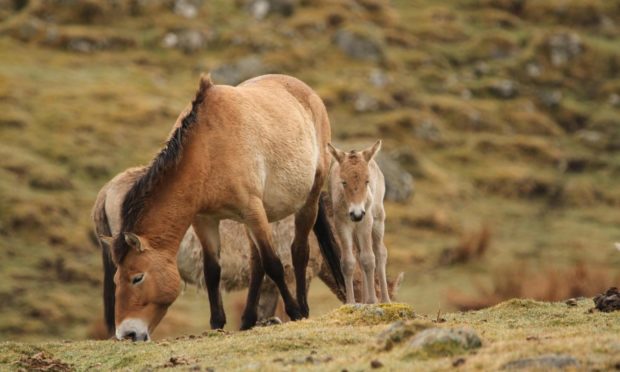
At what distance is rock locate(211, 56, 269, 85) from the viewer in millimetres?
47188

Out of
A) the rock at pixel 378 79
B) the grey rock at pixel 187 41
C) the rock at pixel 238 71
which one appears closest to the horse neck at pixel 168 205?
the rock at pixel 238 71

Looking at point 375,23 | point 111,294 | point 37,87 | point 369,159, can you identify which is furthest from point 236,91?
point 375,23

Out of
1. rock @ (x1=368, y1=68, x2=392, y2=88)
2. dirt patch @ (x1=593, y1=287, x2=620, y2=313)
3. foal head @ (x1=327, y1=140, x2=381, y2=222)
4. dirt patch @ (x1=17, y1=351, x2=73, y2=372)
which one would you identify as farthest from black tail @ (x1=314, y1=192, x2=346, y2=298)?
rock @ (x1=368, y1=68, x2=392, y2=88)

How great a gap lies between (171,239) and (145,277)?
538mm

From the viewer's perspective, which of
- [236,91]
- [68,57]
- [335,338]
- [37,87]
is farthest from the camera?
[68,57]

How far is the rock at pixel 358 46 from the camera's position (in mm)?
53656

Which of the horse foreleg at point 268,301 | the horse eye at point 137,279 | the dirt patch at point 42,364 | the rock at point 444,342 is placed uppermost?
the rock at point 444,342

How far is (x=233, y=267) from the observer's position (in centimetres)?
1697

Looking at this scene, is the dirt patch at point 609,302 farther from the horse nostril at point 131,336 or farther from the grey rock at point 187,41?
the grey rock at point 187,41

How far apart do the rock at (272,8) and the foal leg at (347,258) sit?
149 feet

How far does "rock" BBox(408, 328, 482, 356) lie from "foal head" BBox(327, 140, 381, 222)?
5.41 meters

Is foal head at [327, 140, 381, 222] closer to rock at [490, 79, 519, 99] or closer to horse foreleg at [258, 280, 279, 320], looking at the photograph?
horse foreleg at [258, 280, 279, 320]

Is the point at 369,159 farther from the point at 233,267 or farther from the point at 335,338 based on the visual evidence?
the point at 335,338

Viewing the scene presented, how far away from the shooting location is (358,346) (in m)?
9.02
